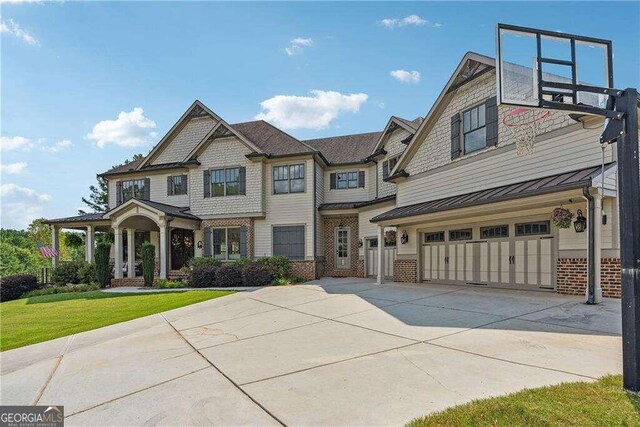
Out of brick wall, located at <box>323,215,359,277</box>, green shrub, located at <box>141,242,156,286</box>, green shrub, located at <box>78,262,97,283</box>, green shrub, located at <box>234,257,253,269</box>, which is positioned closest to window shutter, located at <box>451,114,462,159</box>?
brick wall, located at <box>323,215,359,277</box>

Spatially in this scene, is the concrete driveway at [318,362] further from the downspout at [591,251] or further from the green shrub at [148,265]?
the green shrub at [148,265]

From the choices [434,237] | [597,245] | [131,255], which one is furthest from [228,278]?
[597,245]

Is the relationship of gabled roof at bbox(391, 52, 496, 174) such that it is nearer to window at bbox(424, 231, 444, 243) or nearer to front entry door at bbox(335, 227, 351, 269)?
window at bbox(424, 231, 444, 243)

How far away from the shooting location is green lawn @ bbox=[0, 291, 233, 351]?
28.1 ft

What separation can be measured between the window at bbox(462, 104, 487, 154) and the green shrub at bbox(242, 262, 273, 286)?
10.0 metres

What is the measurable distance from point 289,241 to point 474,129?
10.6m

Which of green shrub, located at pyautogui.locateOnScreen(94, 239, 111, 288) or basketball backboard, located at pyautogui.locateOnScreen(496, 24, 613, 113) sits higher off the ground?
basketball backboard, located at pyautogui.locateOnScreen(496, 24, 613, 113)

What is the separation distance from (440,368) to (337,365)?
1337mm

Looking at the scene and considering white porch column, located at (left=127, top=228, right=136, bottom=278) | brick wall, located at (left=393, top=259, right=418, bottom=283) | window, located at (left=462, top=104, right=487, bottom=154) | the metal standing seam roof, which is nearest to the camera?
the metal standing seam roof

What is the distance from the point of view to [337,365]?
4910 millimetres

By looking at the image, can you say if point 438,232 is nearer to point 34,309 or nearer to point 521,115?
point 521,115

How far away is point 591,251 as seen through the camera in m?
8.20

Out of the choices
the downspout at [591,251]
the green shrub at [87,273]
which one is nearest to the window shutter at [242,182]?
the green shrub at [87,273]

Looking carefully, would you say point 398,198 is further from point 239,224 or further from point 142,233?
point 142,233
